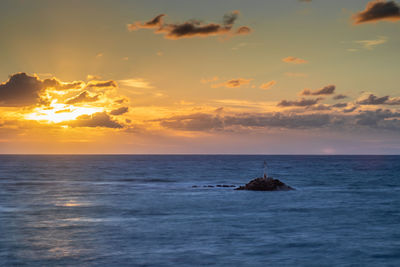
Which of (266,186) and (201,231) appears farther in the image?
(266,186)

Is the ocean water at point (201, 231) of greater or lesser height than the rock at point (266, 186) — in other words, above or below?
below

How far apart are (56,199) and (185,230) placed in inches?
1365

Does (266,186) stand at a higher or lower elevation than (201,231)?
higher

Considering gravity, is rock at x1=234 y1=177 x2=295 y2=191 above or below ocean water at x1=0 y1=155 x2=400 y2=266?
above

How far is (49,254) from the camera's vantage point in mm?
32031

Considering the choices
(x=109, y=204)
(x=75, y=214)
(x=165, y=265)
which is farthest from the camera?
(x=109, y=204)

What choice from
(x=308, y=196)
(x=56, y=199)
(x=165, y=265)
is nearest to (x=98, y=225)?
(x=165, y=265)

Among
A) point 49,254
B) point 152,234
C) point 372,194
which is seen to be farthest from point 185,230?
point 372,194

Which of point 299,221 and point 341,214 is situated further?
point 341,214

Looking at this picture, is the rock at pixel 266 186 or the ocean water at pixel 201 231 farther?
the rock at pixel 266 186

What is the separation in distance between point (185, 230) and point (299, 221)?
13.9 meters

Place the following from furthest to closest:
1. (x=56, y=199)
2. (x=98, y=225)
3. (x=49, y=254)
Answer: (x=56, y=199) < (x=98, y=225) < (x=49, y=254)

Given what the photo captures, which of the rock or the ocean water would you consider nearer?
the ocean water

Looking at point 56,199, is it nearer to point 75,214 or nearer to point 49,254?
point 75,214
